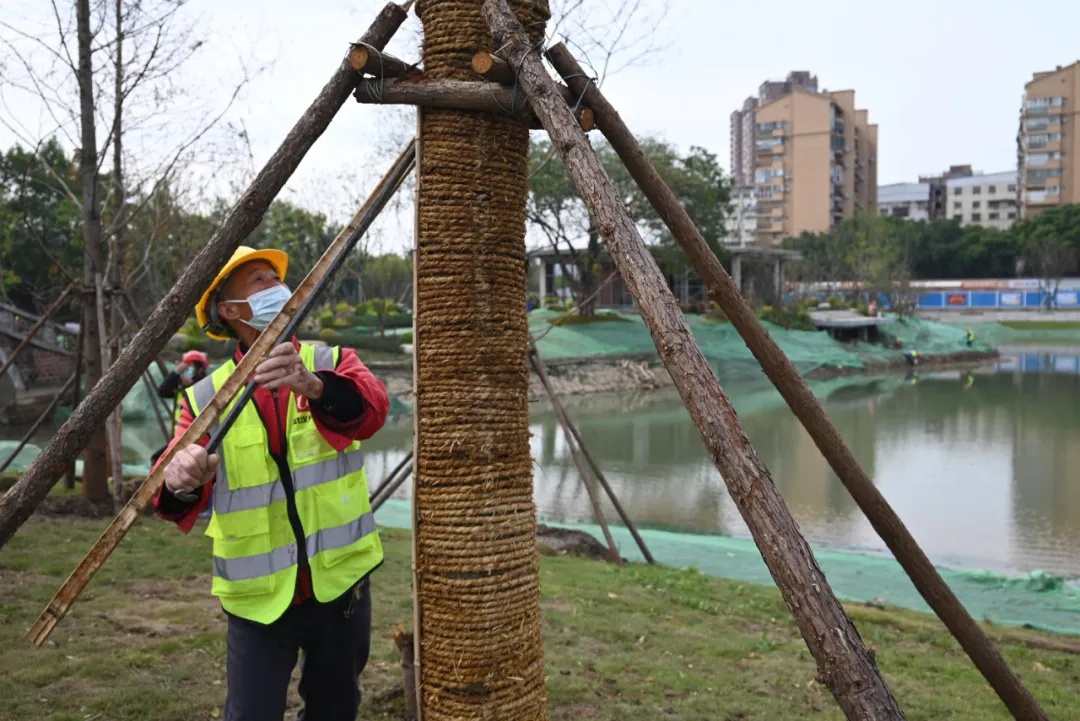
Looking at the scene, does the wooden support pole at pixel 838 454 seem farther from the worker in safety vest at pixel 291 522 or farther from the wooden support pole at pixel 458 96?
the worker in safety vest at pixel 291 522

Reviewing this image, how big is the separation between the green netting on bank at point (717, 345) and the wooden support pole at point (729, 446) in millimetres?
20142

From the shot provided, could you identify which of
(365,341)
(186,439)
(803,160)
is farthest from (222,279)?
(803,160)

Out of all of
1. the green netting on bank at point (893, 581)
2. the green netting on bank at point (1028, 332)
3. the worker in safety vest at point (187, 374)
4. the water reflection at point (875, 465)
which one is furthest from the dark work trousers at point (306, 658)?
the green netting on bank at point (1028, 332)

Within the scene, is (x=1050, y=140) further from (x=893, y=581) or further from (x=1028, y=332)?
(x=893, y=581)

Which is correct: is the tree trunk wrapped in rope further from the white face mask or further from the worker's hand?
the worker's hand

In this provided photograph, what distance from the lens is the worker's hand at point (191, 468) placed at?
83.9 inches

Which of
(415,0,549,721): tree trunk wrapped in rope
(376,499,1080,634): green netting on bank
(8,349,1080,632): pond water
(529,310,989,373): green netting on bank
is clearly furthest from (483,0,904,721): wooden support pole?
(529,310,989,373): green netting on bank

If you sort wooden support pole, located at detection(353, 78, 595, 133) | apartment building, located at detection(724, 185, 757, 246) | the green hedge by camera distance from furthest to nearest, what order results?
1. apartment building, located at detection(724, 185, 757, 246)
2. the green hedge
3. wooden support pole, located at detection(353, 78, 595, 133)

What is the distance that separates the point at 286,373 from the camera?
222cm

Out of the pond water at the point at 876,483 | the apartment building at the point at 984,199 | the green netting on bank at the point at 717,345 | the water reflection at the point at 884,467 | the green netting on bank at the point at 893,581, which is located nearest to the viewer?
the green netting on bank at the point at 893,581

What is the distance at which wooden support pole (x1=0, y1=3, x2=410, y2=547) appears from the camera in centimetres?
238

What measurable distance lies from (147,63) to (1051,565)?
9.14m

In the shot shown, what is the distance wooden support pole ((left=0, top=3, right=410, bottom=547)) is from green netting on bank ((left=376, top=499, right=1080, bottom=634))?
5162mm

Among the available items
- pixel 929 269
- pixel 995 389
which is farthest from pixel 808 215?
pixel 995 389
